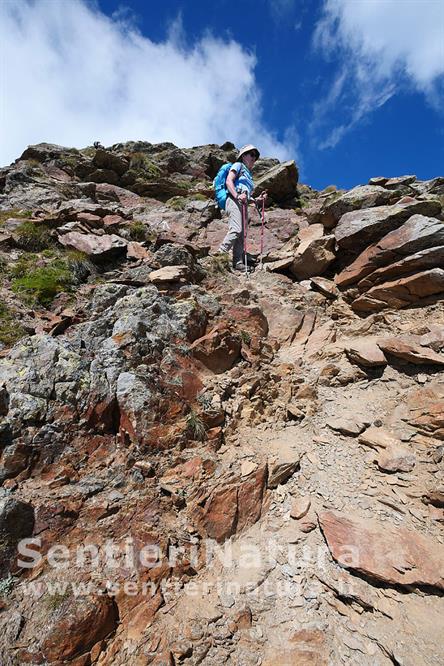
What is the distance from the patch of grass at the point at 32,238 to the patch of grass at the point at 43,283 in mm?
1664

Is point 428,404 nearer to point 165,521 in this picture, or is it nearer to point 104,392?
point 165,521

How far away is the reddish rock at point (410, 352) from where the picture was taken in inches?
255

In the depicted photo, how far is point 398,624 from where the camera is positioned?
3.63m

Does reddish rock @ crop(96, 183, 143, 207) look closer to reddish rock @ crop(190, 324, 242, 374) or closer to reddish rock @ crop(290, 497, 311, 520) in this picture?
reddish rock @ crop(190, 324, 242, 374)

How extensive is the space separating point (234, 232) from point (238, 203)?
99cm

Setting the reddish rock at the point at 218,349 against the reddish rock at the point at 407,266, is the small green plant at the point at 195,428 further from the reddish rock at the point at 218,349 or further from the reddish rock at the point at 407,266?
the reddish rock at the point at 407,266

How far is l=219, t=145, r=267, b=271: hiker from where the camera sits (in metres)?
11.2

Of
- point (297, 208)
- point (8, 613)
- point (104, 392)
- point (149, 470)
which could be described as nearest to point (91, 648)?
point (8, 613)

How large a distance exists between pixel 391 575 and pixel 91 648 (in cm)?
347

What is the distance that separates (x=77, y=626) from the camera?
3.49 meters

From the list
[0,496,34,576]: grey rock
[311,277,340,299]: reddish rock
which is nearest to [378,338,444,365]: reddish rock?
[311,277,340,299]: reddish rock

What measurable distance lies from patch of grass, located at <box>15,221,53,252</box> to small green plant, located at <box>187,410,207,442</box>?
833cm

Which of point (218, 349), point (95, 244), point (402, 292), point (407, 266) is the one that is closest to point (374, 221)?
point (407, 266)

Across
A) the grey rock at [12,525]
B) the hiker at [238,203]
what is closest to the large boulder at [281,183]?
the hiker at [238,203]
